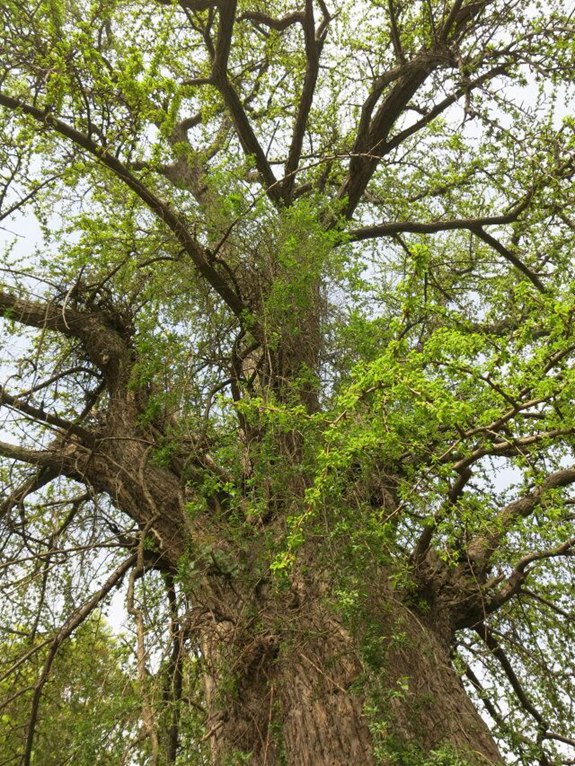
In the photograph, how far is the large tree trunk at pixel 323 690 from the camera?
2852 millimetres

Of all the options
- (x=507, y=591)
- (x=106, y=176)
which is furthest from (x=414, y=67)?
(x=507, y=591)

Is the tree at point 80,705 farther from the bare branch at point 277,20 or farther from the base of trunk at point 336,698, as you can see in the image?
the bare branch at point 277,20

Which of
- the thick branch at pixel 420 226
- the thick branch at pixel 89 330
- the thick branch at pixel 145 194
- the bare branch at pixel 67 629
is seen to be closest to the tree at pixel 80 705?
the bare branch at pixel 67 629

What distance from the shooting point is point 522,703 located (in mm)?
3922

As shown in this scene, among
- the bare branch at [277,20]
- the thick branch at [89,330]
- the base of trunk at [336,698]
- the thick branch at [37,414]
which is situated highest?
the bare branch at [277,20]

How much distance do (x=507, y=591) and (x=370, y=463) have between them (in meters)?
1.27

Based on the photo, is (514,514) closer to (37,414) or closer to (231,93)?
(37,414)

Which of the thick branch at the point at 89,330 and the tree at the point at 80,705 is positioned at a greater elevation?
the thick branch at the point at 89,330

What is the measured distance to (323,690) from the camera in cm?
319

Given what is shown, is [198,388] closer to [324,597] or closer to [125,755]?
[324,597]

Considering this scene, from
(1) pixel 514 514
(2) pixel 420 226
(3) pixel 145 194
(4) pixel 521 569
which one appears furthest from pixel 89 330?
(2) pixel 420 226

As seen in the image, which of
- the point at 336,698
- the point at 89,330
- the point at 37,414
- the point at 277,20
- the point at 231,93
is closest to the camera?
the point at 336,698

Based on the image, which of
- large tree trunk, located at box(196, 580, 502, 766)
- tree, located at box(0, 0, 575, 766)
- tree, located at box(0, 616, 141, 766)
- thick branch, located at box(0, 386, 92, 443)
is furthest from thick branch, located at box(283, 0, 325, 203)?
tree, located at box(0, 616, 141, 766)

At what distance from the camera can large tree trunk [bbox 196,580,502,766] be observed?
2.85 metres
